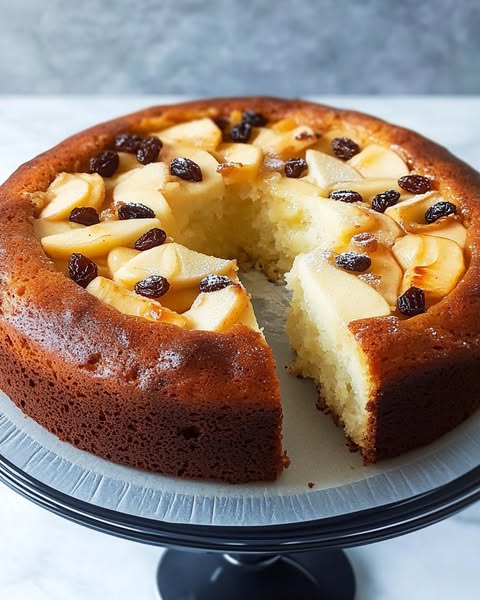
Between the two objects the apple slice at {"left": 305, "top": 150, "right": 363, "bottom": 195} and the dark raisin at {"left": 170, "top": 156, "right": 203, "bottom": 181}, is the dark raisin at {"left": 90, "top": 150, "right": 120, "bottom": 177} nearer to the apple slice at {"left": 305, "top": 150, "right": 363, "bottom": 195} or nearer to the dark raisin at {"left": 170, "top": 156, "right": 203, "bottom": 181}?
the dark raisin at {"left": 170, "top": 156, "right": 203, "bottom": 181}

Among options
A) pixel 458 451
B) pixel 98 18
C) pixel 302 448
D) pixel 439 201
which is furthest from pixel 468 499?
pixel 98 18

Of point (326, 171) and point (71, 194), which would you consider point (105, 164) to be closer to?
point (71, 194)

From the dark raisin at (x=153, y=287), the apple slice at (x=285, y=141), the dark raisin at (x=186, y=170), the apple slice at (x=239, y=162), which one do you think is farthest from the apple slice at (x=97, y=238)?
the apple slice at (x=285, y=141)

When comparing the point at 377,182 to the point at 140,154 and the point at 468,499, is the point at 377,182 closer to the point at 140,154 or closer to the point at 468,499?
the point at 140,154

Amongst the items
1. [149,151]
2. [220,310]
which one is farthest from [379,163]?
[220,310]

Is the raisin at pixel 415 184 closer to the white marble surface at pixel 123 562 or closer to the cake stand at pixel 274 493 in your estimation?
the cake stand at pixel 274 493

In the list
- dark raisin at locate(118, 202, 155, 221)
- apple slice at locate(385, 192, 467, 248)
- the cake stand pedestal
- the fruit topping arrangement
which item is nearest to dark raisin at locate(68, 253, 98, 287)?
the fruit topping arrangement
